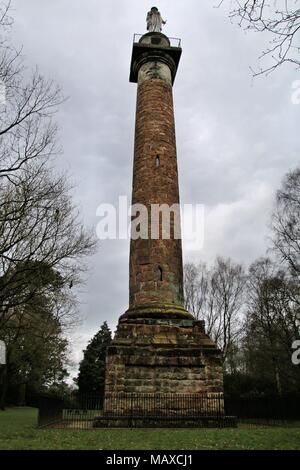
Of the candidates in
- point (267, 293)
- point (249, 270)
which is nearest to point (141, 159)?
point (267, 293)

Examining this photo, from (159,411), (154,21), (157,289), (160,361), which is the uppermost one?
(154,21)

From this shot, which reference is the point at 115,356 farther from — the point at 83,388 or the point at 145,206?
the point at 83,388

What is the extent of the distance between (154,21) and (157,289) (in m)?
13.7

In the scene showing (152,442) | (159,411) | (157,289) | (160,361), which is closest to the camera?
(152,442)

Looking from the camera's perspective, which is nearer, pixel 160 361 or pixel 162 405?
pixel 162 405

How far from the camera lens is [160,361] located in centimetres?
1233

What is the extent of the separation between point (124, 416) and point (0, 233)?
22.3ft

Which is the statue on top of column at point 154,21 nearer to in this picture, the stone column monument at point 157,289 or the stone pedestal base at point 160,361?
the stone column monument at point 157,289

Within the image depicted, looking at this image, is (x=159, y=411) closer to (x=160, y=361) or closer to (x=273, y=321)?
(x=160, y=361)

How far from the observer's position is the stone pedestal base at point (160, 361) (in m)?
12.1

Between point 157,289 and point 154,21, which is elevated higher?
point 154,21

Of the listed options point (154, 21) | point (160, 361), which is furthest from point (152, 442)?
point (154, 21)

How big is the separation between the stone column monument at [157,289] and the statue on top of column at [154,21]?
1636 millimetres

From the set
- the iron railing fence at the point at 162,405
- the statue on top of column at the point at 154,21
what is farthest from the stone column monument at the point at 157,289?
the statue on top of column at the point at 154,21
